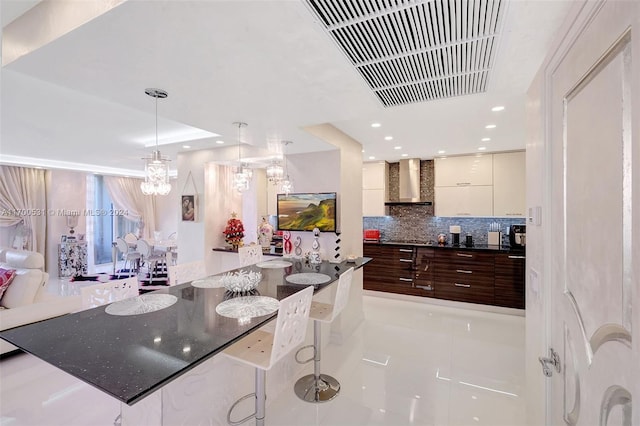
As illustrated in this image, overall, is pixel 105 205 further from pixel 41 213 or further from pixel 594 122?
pixel 594 122

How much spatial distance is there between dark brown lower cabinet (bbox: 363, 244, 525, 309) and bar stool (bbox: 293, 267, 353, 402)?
2.61m

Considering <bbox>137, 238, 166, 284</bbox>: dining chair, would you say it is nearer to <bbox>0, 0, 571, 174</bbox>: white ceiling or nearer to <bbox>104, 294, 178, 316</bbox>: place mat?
<bbox>0, 0, 571, 174</bbox>: white ceiling

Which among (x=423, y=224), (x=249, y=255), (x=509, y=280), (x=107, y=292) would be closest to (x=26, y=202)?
(x=249, y=255)

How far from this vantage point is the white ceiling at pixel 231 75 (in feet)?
3.92

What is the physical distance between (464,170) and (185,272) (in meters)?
4.49

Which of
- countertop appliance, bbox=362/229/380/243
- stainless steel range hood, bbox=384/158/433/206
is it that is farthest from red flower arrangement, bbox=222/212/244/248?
stainless steel range hood, bbox=384/158/433/206

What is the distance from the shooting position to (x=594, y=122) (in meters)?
0.83

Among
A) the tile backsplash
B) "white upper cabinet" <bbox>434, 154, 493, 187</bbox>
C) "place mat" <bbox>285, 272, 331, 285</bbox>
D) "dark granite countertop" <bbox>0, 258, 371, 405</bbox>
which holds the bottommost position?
"dark granite countertop" <bbox>0, 258, 371, 405</bbox>

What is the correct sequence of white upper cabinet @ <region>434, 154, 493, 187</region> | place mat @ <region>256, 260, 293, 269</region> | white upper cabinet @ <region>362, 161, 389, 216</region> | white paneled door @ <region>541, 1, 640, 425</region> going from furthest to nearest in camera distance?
white upper cabinet @ <region>362, 161, 389, 216</region>
white upper cabinet @ <region>434, 154, 493, 187</region>
place mat @ <region>256, 260, 293, 269</region>
white paneled door @ <region>541, 1, 640, 425</region>

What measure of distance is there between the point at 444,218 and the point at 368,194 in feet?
4.82

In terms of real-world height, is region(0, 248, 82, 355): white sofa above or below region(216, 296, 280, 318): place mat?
below

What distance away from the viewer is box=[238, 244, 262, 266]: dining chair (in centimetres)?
348

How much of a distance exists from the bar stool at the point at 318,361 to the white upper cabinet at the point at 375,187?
9.80ft

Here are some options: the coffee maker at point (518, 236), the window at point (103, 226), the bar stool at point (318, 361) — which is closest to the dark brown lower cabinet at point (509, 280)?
the coffee maker at point (518, 236)
